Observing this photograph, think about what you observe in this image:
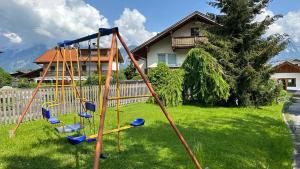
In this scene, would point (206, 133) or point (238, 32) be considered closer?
point (206, 133)

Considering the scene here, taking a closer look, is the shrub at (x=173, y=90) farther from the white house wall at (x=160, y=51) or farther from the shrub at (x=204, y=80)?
the white house wall at (x=160, y=51)

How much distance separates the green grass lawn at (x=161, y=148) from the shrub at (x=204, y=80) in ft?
16.6

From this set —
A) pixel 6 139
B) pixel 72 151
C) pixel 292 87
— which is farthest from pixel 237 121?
pixel 292 87

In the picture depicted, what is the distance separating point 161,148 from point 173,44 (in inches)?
868

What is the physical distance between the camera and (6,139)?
25.2 ft

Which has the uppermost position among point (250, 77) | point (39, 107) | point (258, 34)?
point (258, 34)

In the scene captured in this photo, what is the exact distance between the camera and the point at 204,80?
586 inches

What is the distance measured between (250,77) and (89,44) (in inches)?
424

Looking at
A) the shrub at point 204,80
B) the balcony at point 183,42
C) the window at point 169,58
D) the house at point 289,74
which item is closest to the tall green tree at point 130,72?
the window at point 169,58

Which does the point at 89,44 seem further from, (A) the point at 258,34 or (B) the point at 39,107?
(A) the point at 258,34

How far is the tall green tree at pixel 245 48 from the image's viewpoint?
1519cm

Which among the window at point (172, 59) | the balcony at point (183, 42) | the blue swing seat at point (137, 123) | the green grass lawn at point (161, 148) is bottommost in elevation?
the green grass lawn at point (161, 148)

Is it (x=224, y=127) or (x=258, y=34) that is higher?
(x=258, y=34)

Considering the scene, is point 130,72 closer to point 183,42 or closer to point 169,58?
point 169,58
